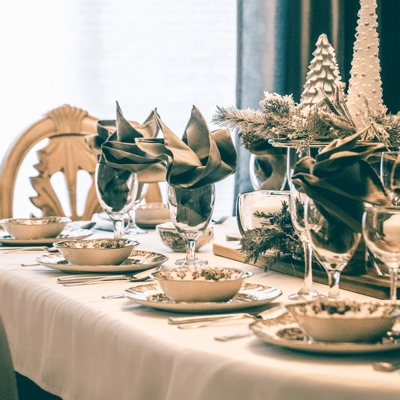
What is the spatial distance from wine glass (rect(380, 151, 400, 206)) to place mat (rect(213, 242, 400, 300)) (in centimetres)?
12

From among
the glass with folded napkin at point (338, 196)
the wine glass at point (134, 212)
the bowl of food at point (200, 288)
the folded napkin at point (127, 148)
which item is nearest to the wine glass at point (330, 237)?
the glass with folded napkin at point (338, 196)

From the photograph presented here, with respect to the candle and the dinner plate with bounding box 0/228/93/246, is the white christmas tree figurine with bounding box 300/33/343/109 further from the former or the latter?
the dinner plate with bounding box 0/228/93/246

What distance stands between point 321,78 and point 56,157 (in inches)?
45.6

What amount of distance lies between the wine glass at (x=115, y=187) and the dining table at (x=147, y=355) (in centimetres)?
22

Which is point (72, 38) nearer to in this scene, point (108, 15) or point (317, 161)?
point (108, 15)

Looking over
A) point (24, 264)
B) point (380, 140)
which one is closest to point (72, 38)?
point (24, 264)

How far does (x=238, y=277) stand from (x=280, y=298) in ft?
0.26

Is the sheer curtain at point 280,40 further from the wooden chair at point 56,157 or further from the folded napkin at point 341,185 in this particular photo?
the folded napkin at point 341,185

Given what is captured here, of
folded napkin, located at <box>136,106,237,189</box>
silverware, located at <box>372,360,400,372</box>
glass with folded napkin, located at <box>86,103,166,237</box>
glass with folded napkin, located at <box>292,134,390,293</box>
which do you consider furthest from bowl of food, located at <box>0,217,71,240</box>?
silverware, located at <box>372,360,400,372</box>

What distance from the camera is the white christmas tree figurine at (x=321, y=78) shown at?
1.31 metres

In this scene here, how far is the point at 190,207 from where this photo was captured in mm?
1222

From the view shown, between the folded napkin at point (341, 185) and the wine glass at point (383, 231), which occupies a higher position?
the folded napkin at point (341, 185)

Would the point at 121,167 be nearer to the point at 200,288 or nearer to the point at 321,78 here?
the point at 321,78

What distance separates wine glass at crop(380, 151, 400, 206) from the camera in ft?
3.51
